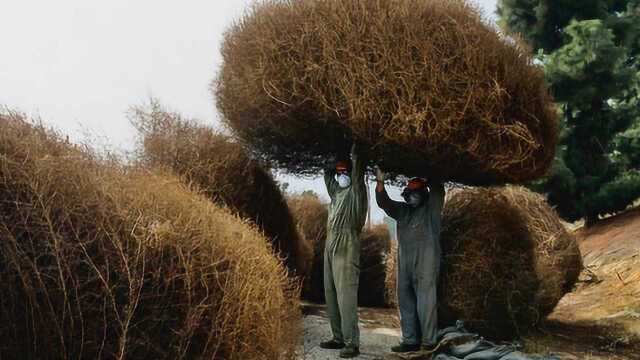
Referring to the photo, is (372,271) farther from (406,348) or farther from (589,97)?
(589,97)

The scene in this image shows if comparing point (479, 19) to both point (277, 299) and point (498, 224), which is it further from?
point (277, 299)

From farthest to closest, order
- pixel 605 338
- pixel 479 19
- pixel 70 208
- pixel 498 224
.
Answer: pixel 605 338 → pixel 498 224 → pixel 479 19 → pixel 70 208

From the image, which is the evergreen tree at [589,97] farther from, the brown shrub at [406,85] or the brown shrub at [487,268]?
the brown shrub at [406,85]

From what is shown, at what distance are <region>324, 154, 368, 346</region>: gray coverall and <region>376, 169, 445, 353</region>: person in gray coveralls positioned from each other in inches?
14.1

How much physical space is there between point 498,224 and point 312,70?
3.13 meters

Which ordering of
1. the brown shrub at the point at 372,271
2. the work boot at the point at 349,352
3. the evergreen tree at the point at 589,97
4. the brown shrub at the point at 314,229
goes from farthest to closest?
the evergreen tree at the point at 589,97, the brown shrub at the point at 372,271, the brown shrub at the point at 314,229, the work boot at the point at 349,352

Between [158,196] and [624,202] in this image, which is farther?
[624,202]

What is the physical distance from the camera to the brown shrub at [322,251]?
41.4 ft

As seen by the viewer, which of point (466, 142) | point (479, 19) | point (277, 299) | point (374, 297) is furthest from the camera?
point (374, 297)

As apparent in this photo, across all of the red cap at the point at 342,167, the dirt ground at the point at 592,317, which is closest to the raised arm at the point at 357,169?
the red cap at the point at 342,167

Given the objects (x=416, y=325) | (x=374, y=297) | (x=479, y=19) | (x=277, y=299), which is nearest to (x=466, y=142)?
(x=479, y=19)

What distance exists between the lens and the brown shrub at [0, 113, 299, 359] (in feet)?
13.0

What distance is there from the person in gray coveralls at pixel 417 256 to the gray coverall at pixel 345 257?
1.17 ft

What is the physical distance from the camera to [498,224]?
8.23 metres
